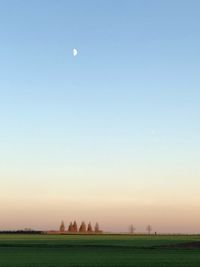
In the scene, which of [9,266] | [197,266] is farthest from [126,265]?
[9,266]

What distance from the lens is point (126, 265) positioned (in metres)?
46.8

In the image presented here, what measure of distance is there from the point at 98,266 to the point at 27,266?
5.94 meters

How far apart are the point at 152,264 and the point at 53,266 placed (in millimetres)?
8641

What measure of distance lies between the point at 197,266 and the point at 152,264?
391 centimetres

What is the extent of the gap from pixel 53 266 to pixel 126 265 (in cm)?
630

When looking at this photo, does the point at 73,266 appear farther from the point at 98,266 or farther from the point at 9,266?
the point at 9,266

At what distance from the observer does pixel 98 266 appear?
149 ft

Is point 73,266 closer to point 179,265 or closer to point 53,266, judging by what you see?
point 53,266

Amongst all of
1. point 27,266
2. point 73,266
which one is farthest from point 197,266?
point 27,266

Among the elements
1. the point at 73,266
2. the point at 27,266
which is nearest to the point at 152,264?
the point at 73,266

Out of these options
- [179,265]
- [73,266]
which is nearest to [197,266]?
[179,265]

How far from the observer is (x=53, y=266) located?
45781 millimetres

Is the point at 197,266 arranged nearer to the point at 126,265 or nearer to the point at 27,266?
the point at 126,265

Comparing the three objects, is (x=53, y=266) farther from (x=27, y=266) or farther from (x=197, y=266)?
(x=197, y=266)
